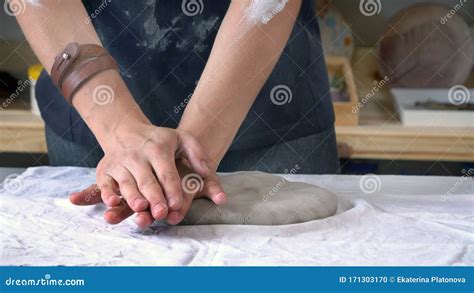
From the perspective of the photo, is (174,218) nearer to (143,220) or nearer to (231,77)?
(143,220)

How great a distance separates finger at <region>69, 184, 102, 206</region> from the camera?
2.63 ft

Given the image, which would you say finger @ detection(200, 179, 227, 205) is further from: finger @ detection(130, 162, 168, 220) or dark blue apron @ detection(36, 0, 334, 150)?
dark blue apron @ detection(36, 0, 334, 150)

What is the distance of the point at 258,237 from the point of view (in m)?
0.70

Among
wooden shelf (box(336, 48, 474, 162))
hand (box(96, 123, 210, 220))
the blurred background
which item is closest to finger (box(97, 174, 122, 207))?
hand (box(96, 123, 210, 220))

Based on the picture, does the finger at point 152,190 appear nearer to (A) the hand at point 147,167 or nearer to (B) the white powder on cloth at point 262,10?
(A) the hand at point 147,167

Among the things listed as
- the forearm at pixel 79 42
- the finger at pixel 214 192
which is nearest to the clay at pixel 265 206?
the finger at pixel 214 192

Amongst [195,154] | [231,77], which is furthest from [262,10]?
[195,154]

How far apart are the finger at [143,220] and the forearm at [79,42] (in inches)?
4.2

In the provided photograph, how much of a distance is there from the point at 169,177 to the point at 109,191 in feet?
0.19

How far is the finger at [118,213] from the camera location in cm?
73
